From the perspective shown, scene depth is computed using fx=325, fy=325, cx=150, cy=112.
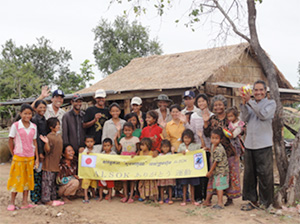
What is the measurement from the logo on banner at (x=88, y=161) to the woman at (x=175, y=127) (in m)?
1.32

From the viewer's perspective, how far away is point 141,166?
17.4ft

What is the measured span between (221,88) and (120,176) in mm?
5744

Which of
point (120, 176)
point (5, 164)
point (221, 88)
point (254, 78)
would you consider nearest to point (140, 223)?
point (120, 176)

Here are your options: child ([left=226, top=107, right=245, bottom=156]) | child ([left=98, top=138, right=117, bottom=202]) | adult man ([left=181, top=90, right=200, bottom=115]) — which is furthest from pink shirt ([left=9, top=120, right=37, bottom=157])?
child ([left=226, top=107, right=245, bottom=156])

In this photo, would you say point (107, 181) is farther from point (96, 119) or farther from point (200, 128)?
point (200, 128)

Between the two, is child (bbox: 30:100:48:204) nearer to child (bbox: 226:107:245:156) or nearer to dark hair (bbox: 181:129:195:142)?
dark hair (bbox: 181:129:195:142)

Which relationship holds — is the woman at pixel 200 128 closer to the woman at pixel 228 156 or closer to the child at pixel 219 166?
the woman at pixel 228 156

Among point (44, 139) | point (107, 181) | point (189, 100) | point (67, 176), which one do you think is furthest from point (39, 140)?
point (189, 100)

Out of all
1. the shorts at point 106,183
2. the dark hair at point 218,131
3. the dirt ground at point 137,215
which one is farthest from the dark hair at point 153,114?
the dirt ground at point 137,215

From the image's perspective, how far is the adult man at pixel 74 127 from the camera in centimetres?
545

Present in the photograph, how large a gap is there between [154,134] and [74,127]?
137 centimetres

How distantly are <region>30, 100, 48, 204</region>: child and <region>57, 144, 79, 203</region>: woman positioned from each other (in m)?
0.32

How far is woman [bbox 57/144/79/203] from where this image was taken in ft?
17.5

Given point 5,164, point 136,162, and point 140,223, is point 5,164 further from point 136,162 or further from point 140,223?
point 140,223
